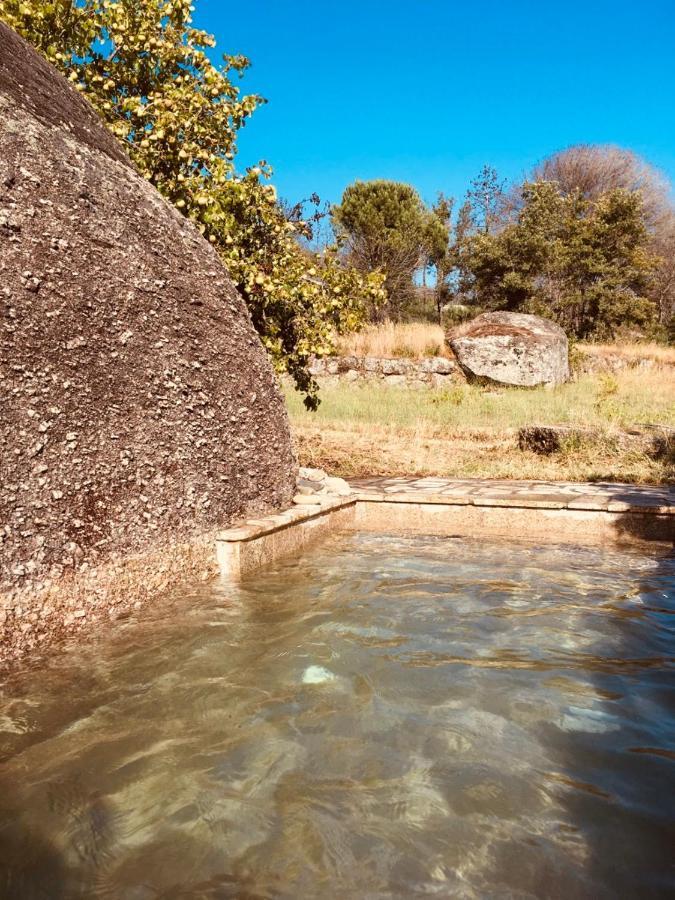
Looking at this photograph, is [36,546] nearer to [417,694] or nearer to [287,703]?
[287,703]

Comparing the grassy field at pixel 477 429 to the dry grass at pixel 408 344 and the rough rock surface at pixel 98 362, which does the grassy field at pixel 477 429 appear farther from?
the rough rock surface at pixel 98 362

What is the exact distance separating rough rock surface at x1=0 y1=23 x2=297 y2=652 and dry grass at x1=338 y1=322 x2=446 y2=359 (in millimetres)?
12823

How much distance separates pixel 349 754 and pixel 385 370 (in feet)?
48.5

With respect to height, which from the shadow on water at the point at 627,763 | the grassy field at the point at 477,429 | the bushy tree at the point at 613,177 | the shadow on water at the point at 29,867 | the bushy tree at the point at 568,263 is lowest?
the shadow on water at the point at 627,763

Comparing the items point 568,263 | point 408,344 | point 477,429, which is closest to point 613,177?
point 568,263

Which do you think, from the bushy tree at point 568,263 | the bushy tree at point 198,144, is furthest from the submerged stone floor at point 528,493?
the bushy tree at point 568,263

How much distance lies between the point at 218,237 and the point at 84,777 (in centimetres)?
490

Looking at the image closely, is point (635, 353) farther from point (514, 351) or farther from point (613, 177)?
point (613, 177)

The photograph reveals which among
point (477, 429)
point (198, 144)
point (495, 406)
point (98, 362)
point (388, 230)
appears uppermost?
point (388, 230)

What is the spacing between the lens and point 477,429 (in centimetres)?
1022

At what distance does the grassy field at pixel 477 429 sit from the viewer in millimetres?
7816

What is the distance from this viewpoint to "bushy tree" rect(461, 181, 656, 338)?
70.8 feet

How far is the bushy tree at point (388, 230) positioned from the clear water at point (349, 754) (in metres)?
21.2

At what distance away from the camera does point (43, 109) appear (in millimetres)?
3523
